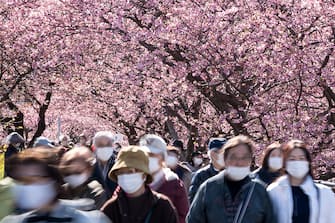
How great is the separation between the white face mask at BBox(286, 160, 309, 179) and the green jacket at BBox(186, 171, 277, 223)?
0.32m

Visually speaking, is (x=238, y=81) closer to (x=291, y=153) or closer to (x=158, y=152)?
(x=158, y=152)

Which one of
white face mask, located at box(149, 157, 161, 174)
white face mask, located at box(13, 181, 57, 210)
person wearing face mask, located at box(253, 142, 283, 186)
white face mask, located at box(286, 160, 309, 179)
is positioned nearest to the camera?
white face mask, located at box(13, 181, 57, 210)

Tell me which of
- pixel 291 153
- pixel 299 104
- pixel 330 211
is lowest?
pixel 330 211

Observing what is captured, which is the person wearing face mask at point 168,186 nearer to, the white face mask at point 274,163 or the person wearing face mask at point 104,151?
the person wearing face mask at point 104,151

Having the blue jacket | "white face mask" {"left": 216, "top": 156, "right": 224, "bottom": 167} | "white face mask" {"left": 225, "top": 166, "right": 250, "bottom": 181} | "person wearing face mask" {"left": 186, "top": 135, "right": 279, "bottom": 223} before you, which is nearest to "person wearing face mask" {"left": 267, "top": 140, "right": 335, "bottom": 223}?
"person wearing face mask" {"left": 186, "top": 135, "right": 279, "bottom": 223}

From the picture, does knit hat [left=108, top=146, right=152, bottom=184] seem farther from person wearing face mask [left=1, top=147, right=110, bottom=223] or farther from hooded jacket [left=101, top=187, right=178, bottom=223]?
person wearing face mask [left=1, top=147, right=110, bottom=223]

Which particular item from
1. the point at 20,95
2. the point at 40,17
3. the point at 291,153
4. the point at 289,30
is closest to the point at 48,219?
the point at 291,153

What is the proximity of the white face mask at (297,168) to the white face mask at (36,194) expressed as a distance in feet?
8.68

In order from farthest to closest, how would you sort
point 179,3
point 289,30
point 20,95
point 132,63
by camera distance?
1. point 20,95
2. point 132,63
3. point 179,3
4. point 289,30

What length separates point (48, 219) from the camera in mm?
4020

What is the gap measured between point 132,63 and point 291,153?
1369 centimetres

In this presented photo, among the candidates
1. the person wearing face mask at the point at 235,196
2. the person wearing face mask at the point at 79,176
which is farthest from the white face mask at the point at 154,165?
the person wearing face mask at the point at 235,196

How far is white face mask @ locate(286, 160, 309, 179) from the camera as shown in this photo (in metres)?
6.27

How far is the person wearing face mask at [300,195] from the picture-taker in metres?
6.15
